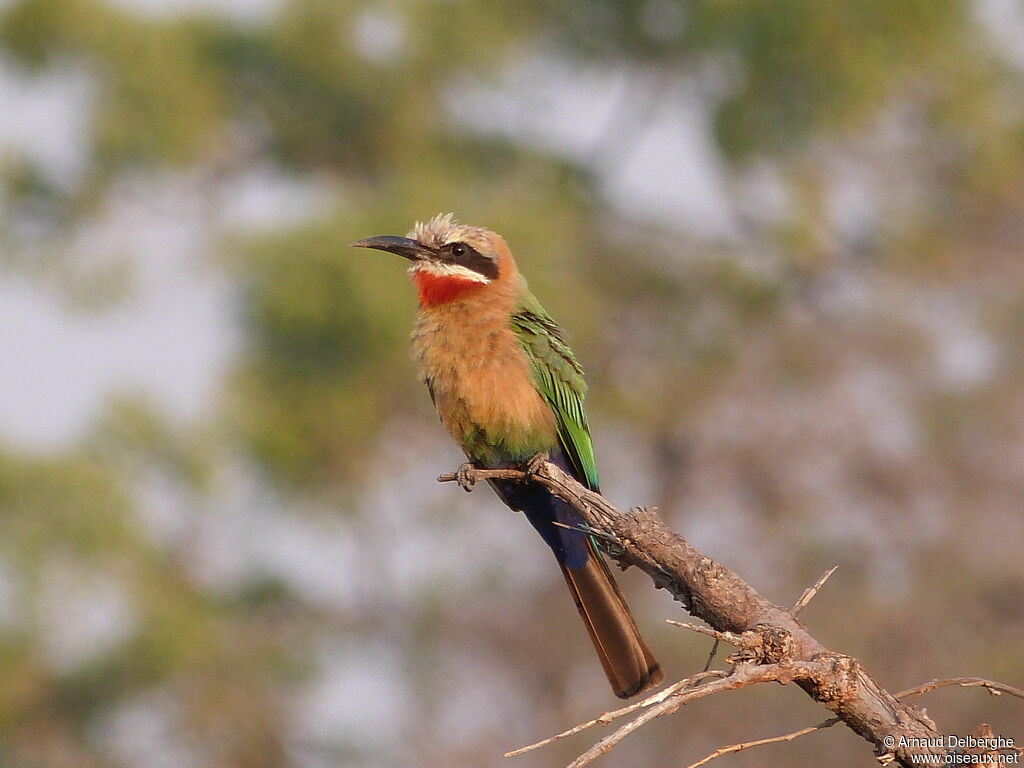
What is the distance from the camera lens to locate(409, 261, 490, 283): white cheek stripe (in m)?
4.73

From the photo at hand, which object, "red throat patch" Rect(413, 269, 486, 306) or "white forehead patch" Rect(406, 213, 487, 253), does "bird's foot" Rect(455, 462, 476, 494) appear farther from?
"white forehead patch" Rect(406, 213, 487, 253)

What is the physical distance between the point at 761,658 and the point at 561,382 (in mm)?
1846

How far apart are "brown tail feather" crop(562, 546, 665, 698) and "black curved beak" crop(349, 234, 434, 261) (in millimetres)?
1258

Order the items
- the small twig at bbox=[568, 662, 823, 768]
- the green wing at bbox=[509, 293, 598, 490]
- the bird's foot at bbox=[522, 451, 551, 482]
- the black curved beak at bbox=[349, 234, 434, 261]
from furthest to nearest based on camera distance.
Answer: the black curved beak at bbox=[349, 234, 434, 261]
the green wing at bbox=[509, 293, 598, 490]
the bird's foot at bbox=[522, 451, 551, 482]
the small twig at bbox=[568, 662, 823, 768]

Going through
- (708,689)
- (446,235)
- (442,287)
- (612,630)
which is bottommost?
(708,689)

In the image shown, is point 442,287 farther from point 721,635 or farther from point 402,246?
point 721,635

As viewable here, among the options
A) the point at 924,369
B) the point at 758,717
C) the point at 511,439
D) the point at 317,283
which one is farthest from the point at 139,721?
the point at 511,439

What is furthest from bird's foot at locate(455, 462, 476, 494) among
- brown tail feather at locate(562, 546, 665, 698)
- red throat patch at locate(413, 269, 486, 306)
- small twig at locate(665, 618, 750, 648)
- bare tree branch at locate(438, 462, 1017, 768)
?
small twig at locate(665, 618, 750, 648)

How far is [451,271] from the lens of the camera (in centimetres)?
476

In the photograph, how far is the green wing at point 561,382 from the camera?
177 inches

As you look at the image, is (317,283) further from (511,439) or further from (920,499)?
(511,439)

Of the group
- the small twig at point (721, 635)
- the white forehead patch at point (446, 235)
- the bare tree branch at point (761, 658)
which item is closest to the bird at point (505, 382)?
the white forehead patch at point (446, 235)

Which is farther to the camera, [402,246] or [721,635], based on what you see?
[402,246]

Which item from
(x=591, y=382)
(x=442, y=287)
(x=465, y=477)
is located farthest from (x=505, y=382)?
(x=591, y=382)
